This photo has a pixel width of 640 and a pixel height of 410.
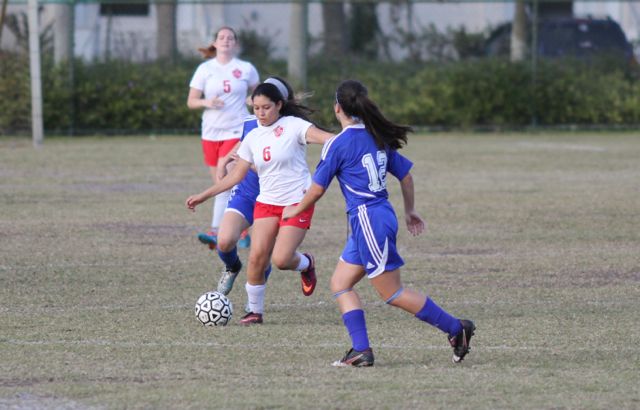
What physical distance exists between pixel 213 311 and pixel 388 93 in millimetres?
19458

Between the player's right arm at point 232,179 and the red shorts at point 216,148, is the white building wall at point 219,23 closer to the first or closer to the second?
the red shorts at point 216,148

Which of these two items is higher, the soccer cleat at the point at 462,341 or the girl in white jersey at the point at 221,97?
the girl in white jersey at the point at 221,97

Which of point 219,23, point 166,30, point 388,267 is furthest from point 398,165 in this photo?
point 219,23

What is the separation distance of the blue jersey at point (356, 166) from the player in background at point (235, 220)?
1795mm

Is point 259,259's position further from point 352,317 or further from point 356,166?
point 356,166

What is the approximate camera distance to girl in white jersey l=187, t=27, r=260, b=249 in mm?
12289

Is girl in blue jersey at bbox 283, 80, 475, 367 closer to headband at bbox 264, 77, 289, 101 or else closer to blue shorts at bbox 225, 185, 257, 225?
headband at bbox 264, 77, 289, 101

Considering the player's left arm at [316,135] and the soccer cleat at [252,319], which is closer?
the player's left arm at [316,135]

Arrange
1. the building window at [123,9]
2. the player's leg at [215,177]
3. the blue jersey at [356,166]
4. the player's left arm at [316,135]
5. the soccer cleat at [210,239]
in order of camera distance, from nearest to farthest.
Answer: the blue jersey at [356,166] → the player's left arm at [316,135] → the soccer cleat at [210,239] → the player's leg at [215,177] → the building window at [123,9]

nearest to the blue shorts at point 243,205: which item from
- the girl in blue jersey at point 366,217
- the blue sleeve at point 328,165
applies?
the girl in blue jersey at point 366,217

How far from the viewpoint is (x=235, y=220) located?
28.3 feet

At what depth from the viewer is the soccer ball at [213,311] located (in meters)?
7.79

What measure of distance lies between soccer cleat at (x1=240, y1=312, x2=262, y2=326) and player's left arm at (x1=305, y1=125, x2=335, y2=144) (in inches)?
48.1

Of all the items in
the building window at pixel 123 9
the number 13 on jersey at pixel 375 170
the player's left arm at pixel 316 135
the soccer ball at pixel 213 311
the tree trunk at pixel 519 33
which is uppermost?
the building window at pixel 123 9
